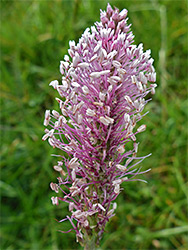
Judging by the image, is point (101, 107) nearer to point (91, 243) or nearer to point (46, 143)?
point (91, 243)

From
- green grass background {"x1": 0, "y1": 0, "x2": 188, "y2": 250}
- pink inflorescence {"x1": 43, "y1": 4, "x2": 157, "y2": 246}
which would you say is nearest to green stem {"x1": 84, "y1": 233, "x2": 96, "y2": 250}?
pink inflorescence {"x1": 43, "y1": 4, "x2": 157, "y2": 246}

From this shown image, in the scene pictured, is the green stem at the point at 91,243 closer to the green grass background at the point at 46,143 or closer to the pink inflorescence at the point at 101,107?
the pink inflorescence at the point at 101,107

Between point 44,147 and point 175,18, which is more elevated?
point 175,18

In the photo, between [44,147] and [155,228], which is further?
[44,147]

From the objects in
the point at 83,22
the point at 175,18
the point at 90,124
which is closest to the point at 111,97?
the point at 90,124

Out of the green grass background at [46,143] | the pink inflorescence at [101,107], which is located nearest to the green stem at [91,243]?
the pink inflorescence at [101,107]

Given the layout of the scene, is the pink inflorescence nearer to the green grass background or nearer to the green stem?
the green stem

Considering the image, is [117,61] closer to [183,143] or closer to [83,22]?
[183,143]

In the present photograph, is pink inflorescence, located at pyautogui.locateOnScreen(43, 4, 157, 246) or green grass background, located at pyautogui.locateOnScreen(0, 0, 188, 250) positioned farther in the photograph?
green grass background, located at pyautogui.locateOnScreen(0, 0, 188, 250)
